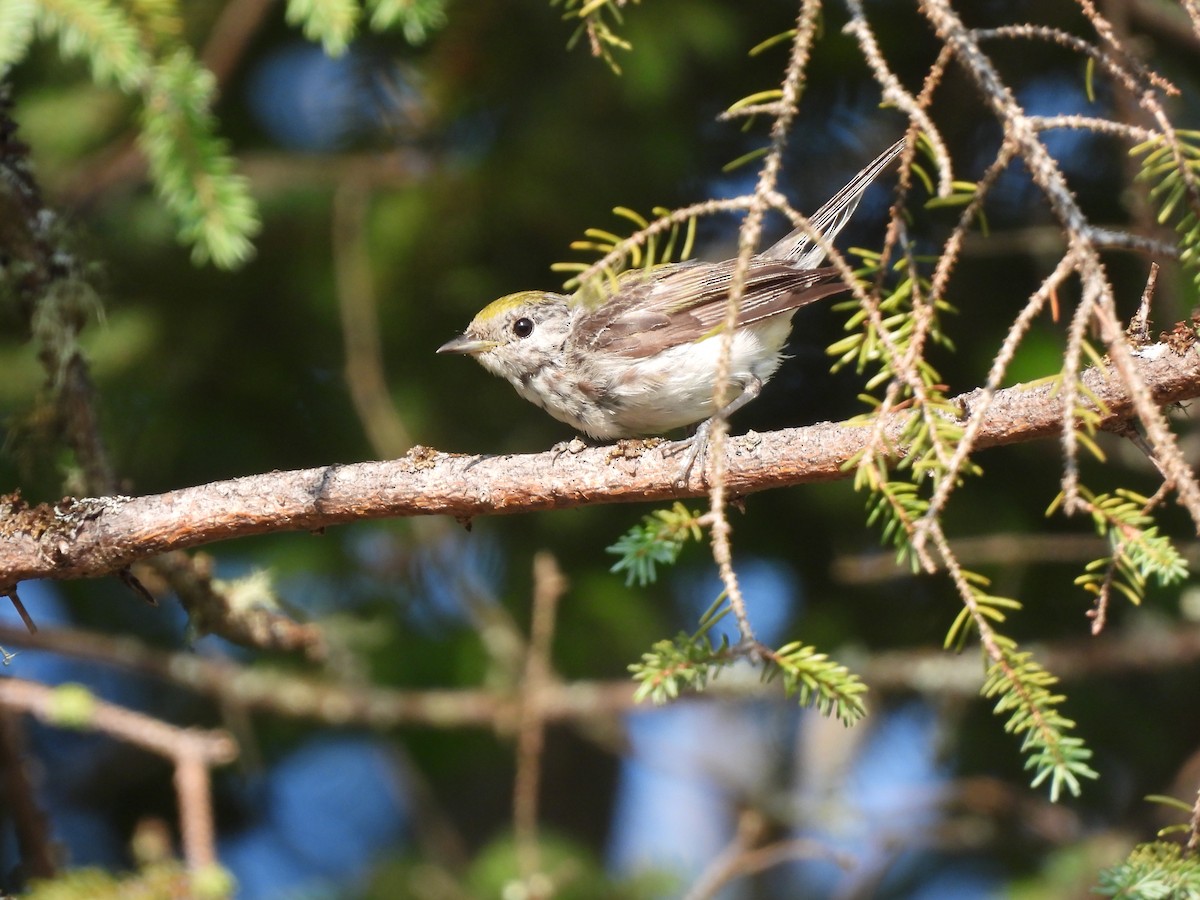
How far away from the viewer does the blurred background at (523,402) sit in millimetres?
4840

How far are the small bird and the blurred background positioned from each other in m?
0.63

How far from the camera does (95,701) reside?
3004 millimetres

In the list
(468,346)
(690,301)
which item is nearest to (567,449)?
(690,301)

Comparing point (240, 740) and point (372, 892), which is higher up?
point (240, 740)

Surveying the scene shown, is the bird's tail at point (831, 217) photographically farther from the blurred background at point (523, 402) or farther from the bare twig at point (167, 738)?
the bare twig at point (167, 738)

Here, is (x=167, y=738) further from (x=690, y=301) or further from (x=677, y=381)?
(x=690, y=301)

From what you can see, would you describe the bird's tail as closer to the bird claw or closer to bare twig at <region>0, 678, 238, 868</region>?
the bird claw

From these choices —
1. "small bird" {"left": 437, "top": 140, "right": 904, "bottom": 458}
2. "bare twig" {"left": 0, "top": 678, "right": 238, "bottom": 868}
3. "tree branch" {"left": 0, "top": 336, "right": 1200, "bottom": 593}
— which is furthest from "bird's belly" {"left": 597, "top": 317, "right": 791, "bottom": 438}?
"bare twig" {"left": 0, "top": 678, "right": 238, "bottom": 868}

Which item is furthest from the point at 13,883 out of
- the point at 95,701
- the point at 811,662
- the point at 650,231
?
the point at 650,231

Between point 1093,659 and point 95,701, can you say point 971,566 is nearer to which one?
point 1093,659

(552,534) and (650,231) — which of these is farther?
(552,534)

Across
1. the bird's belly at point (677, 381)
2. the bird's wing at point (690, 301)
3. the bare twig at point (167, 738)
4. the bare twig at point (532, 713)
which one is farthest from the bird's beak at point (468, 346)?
the bare twig at point (167, 738)

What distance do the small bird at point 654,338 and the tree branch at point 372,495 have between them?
100 centimetres

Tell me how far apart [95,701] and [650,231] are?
189 centimetres
